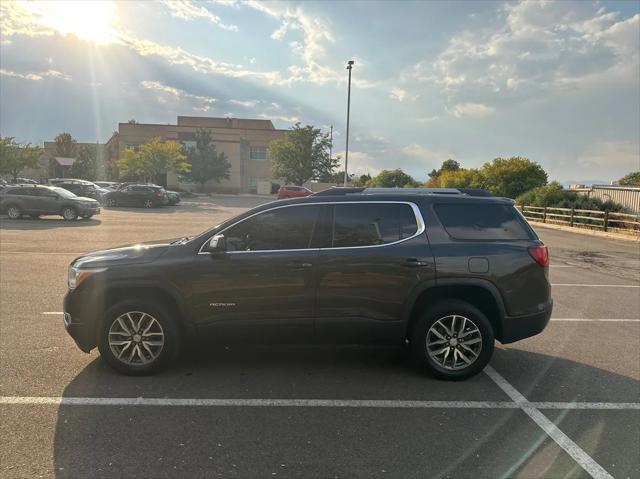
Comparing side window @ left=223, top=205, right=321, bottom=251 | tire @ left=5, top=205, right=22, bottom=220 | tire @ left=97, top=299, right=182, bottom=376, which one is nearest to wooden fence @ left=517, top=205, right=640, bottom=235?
side window @ left=223, top=205, right=321, bottom=251

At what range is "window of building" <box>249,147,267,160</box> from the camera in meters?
71.4

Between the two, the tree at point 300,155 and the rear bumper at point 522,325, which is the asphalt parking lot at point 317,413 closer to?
the rear bumper at point 522,325

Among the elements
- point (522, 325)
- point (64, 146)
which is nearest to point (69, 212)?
point (522, 325)

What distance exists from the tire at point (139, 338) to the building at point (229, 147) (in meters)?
61.2

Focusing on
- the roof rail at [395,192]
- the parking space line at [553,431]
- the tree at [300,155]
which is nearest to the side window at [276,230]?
the roof rail at [395,192]

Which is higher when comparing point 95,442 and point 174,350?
point 174,350

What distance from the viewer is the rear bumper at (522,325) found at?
14.7ft

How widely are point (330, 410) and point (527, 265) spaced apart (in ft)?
7.99

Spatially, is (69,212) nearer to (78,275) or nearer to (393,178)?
(78,275)

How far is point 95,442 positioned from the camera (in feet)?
10.6

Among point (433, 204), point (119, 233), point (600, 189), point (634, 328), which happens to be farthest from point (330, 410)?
point (600, 189)

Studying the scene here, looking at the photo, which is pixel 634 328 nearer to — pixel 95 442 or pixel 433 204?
pixel 433 204

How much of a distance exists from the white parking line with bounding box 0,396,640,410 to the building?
6167cm

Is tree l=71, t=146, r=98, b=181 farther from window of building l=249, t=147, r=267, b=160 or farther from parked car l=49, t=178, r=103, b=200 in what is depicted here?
parked car l=49, t=178, r=103, b=200
